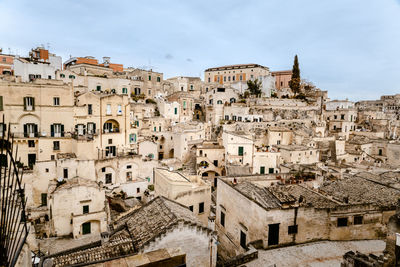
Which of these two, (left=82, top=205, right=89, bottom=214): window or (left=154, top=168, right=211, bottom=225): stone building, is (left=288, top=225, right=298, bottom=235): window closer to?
(left=154, top=168, right=211, bottom=225): stone building

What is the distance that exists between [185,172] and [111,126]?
1279 cm

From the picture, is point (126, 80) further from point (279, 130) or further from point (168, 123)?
point (279, 130)

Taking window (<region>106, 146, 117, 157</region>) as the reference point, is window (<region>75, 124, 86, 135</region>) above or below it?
above

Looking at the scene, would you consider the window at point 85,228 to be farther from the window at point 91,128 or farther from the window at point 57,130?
the window at point 91,128

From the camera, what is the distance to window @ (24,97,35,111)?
2888 centimetres

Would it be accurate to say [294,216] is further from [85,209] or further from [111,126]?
[111,126]

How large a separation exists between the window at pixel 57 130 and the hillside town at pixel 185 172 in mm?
125

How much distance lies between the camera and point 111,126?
35.2 metres

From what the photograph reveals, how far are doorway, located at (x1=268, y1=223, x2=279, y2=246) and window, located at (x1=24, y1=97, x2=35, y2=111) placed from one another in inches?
1191

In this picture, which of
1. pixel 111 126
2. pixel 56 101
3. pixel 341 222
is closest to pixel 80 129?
pixel 111 126

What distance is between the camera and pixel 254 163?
123 ft

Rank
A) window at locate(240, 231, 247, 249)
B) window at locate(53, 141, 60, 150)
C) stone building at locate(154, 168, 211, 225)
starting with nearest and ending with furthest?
window at locate(240, 231, 247, 249)
stone building at locate(154, 168, 211, 225)
window at locate(53, 141, 60, 150)

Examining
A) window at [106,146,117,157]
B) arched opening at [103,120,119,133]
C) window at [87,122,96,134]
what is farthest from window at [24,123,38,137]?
window at [106,146,117,157]

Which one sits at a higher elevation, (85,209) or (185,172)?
(185,172)
